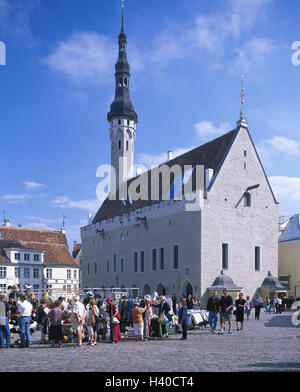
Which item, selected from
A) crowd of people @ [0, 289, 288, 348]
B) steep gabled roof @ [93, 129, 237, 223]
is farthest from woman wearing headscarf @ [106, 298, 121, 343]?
steep gabled roof @ [93, 129, 237, 223]

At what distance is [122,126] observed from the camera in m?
58.8

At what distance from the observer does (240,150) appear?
4134cm

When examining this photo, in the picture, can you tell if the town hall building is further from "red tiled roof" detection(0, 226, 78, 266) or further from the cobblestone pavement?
the cobblestone pavement

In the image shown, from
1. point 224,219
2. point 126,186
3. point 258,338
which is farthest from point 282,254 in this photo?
point 258,338

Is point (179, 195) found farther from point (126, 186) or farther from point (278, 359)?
point (278, 359)

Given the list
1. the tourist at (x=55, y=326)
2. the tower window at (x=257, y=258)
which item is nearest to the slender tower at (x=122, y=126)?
the tower window at (x=257, y=258)

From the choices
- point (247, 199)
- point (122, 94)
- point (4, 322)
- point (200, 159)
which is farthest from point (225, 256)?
point (122, 94)

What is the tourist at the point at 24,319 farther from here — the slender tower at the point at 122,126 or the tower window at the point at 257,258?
the slender tower at the point at 122,126

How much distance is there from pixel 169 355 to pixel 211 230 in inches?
1066

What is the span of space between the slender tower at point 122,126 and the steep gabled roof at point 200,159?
123 inches

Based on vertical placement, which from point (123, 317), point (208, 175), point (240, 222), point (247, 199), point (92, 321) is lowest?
point (123, 317)

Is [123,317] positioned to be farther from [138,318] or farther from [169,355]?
[169,355]
